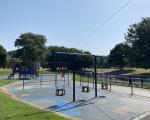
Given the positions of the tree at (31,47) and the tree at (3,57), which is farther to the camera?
the tree at (3,57)

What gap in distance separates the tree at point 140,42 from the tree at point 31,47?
25.7m

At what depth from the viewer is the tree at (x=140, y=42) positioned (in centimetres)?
6359

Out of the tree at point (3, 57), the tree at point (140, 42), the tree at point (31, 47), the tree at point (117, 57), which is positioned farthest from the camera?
the tree at point (3, 57)

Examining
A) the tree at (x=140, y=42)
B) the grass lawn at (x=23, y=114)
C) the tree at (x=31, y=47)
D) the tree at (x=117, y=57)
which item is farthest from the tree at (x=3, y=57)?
the grass lawn at (x=23, y=114)

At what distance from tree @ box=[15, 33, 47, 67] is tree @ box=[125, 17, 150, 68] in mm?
25700

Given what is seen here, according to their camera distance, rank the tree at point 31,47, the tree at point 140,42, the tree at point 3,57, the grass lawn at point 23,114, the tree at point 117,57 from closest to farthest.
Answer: the grass lawn at point 23,114 < the tree at point 140,42 < the tree at point 31,47 < the tree at point 117,57 < the tree at point 3,57

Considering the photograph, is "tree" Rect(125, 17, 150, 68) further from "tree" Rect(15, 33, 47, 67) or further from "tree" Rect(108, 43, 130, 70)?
"tree" Rect(15, 33, 47, 67)

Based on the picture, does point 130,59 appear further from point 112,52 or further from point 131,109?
point 131,109

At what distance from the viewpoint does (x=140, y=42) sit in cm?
6619

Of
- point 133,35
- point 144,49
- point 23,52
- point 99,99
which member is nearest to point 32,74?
point 99,99

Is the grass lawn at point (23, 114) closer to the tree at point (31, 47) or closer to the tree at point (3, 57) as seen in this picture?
the tree at point (31, 47)

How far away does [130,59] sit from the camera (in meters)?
68.3

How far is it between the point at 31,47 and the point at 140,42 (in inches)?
1245

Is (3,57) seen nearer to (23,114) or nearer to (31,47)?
(31,47)
